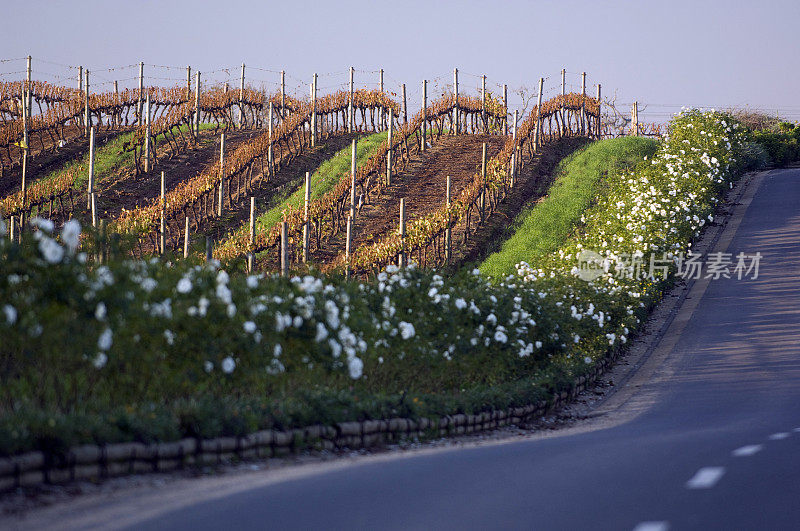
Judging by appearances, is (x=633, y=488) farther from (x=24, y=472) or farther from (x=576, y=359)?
(x=576, y=359)

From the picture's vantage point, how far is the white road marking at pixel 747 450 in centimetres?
880

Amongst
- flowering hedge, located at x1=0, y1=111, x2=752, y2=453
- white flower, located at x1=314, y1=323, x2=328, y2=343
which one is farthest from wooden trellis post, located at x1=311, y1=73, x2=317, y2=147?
white flower, located at x1=314, y1=323, x2=328, y2=343

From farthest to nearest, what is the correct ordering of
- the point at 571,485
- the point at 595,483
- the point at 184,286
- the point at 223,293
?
the point at 223,293
the point at 184,286
the point at 595,483
the point at 571,485

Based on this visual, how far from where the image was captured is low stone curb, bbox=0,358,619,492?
18.5 feet

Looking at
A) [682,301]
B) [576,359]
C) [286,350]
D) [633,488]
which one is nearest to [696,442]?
[633,488]

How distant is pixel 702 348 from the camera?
18.0 m

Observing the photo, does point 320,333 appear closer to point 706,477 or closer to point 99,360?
point 99,360

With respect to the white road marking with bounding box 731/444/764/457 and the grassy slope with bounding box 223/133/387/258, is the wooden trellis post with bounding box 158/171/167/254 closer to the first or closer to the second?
the grassy slope with bounding box 223/133/387/258

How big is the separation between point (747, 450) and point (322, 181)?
2995 centimetres

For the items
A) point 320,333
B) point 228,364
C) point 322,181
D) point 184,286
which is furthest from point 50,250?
point 322,181

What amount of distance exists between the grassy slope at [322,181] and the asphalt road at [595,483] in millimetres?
22082

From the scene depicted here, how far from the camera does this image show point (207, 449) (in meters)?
6.97

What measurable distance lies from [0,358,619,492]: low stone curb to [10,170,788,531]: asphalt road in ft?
1.51

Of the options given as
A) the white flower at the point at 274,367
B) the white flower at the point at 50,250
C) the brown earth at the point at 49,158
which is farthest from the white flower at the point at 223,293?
the brown earth at the point at 49,158
